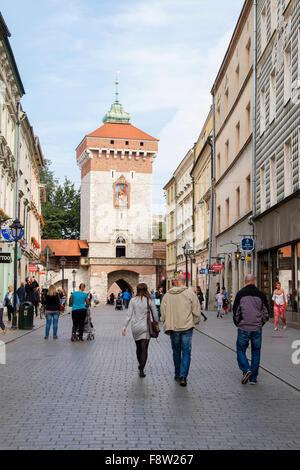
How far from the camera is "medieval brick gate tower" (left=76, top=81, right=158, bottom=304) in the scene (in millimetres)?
75500

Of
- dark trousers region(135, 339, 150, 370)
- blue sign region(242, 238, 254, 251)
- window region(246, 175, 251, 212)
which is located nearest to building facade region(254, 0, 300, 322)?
blue sign region(242, 238, 254, 251)

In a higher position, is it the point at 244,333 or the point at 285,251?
the point at 285,251

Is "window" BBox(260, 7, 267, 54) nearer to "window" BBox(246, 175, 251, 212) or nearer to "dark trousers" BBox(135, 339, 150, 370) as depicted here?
"window" BBox(246, 175, 251, 212)

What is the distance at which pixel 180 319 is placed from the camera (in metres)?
10.5

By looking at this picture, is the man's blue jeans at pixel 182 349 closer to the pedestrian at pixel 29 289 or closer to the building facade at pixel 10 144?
the building facade at pixel 10 144

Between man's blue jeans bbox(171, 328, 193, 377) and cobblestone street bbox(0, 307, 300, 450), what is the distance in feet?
0.83

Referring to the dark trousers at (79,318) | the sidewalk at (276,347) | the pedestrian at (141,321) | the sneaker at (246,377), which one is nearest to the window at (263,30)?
the sidewalk at (276,347)

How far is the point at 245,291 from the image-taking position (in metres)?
10.6

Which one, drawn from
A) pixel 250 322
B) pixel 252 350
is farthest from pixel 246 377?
pixel 250 322

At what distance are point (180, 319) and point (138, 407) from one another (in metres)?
2.53

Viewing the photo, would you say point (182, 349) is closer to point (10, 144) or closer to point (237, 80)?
point (10, 144)
